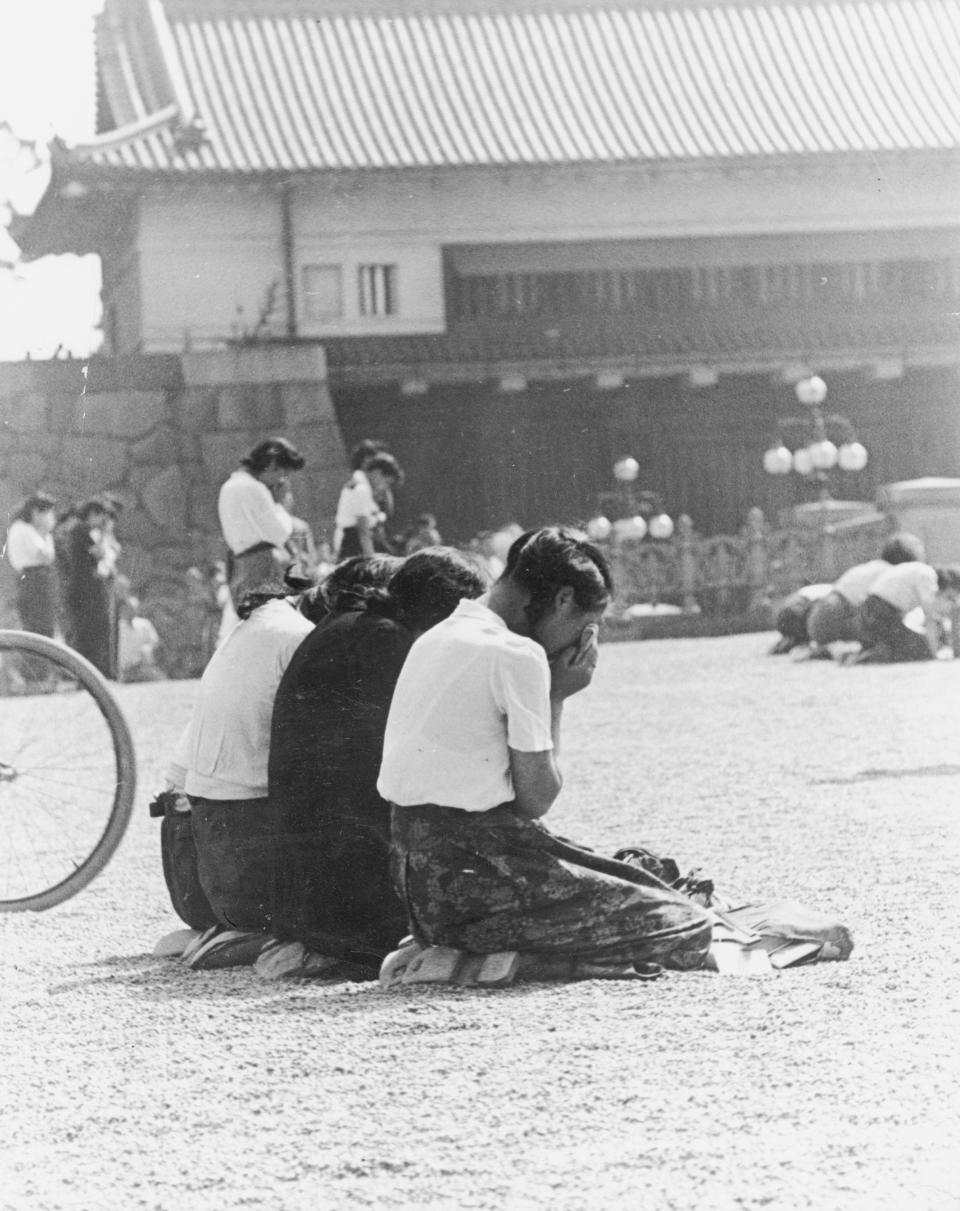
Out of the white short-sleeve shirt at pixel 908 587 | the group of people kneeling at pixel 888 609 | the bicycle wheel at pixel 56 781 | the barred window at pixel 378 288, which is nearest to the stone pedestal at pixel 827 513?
the barred window at pixel 378 288

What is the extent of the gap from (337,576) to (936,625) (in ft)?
26.7

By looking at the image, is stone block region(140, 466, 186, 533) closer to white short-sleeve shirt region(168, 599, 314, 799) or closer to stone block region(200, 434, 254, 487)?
stone block region(200, 434, 254, 487)

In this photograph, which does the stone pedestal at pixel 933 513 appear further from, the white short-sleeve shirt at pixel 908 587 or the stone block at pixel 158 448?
the stone block at pixel 158 448

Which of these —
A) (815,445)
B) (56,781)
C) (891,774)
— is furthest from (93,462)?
(56,781)

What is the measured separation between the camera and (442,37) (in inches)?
810

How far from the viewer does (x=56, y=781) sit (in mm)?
5328

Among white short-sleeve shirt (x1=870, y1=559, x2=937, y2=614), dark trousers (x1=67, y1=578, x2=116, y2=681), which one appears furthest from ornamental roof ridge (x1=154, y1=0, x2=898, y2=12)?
white short-sleeve shirt (x1=870, y1=559, x2=937, y2=614)

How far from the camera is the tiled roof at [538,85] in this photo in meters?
18.5

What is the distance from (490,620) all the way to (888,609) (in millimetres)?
7942

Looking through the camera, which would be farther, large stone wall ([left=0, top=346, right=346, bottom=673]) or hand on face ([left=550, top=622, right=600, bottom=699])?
large stone wall ([left=0, top=346, right=346, bottom=673])

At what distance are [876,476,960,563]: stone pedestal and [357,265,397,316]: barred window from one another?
5.30 m

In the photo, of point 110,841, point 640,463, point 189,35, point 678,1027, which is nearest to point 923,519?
point 640,463

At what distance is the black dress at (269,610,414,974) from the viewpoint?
406 cm

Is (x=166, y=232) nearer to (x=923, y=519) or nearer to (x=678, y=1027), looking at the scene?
(x=923, y=519)
